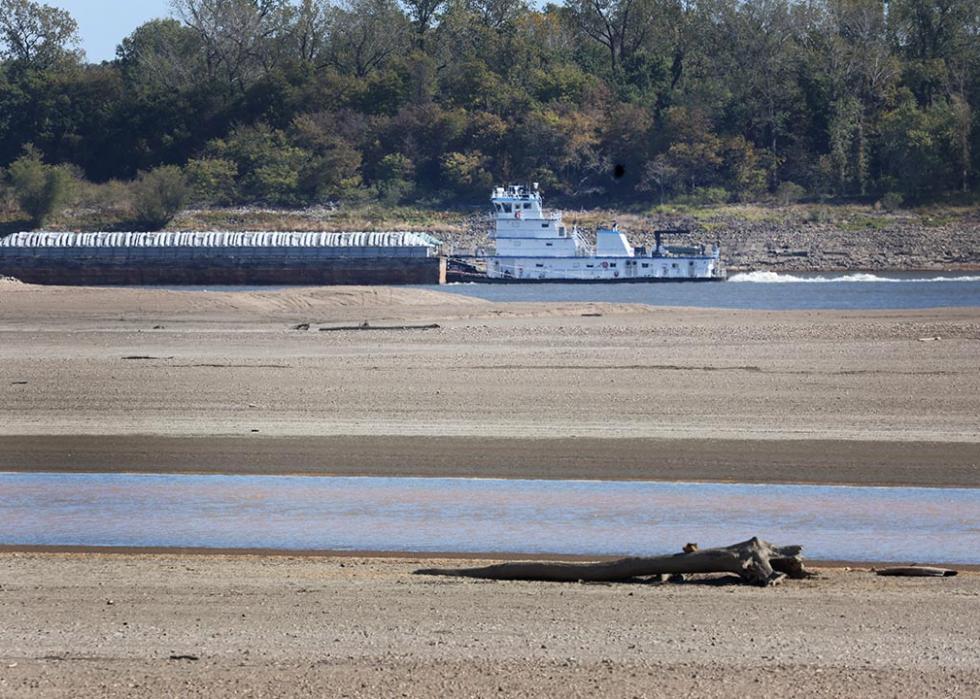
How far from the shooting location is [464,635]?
361 inches

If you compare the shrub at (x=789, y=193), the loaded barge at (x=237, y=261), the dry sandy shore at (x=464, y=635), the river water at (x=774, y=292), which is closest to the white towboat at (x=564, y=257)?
the river water at (x=774, y=292)

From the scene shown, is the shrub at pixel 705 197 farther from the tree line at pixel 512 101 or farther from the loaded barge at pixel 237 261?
the loaded barge at pixel 237 261

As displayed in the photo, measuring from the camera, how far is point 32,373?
79.2 ft

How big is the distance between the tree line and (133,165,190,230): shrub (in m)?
0.37

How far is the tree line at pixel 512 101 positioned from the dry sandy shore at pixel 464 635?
292ft

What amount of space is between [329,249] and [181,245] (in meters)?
8.02

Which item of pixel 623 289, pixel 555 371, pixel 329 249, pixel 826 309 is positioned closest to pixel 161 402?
pixel 555 371

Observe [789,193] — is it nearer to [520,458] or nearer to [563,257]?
[563,257]

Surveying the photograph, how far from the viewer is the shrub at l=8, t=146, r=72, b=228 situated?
96438 mm

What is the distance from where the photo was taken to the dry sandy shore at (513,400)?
16.6m

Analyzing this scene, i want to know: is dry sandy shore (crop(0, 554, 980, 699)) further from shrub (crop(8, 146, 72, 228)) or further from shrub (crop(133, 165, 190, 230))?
shrub (crop(8, 146, 72, 228))

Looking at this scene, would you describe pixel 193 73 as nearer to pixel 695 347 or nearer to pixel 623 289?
pixel 623 289

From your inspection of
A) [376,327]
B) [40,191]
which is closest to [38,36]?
[40,191]

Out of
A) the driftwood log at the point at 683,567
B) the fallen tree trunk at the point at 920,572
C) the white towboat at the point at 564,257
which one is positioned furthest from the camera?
the white towboat at the point at 564,257
